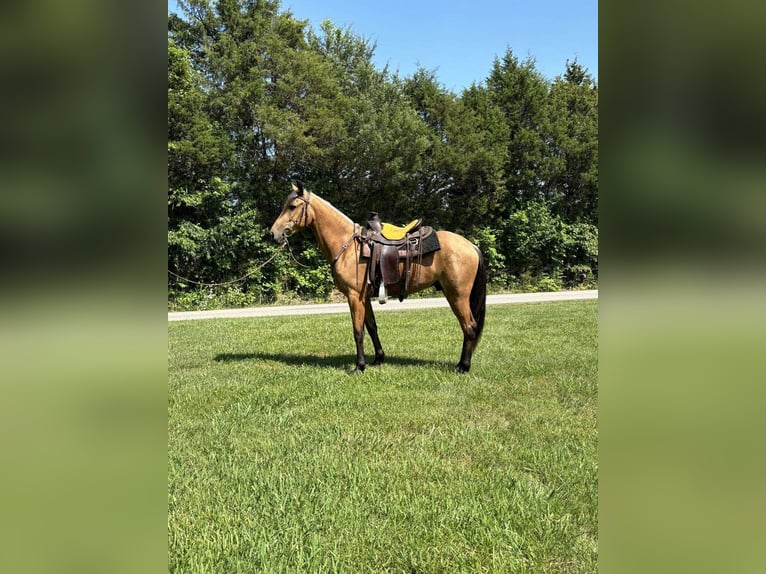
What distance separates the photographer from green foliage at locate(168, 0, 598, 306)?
53.4 feet

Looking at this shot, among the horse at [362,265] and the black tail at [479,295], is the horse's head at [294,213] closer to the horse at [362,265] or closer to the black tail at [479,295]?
the horse at [362,265]

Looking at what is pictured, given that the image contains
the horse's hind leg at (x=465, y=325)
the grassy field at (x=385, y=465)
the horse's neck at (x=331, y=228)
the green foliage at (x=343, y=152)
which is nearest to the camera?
the grassy field at (x=385, y=465)

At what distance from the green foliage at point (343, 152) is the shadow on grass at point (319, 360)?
942 centimetres

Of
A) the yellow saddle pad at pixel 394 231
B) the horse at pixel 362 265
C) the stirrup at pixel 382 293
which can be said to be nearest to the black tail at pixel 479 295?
the horse at pixel 362 265

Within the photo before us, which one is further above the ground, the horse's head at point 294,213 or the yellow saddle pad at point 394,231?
the horse's head at point 294,213

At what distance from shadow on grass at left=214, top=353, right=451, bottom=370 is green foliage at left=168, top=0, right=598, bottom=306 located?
942cm

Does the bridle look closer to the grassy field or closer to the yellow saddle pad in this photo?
the yellow saddle pad

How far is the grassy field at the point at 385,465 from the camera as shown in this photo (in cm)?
238

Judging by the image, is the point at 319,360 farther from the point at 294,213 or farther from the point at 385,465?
the point at 385,465
